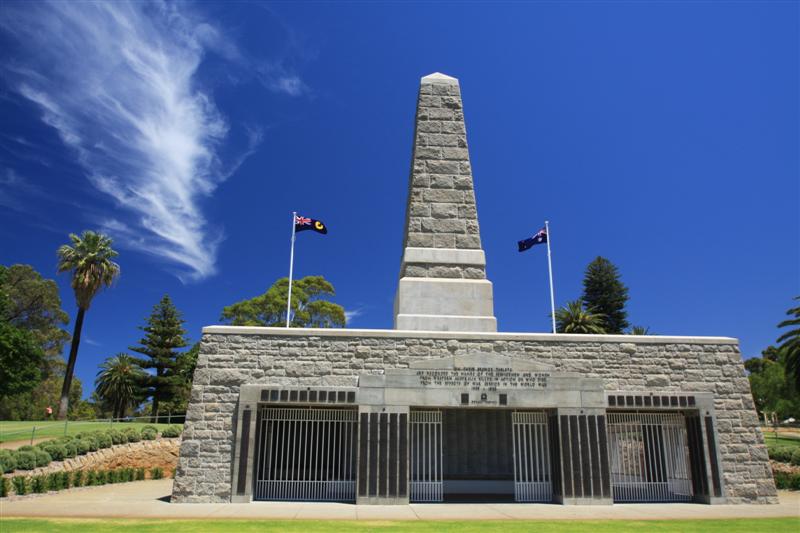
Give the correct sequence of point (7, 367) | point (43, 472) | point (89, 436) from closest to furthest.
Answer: point (43, 472)
point (89, 436)
point (7, 367)

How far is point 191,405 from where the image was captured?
12.9 meters

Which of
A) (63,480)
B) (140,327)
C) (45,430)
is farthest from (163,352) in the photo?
(63,480)

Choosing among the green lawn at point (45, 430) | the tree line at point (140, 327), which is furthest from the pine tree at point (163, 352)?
the green lawn at point (45, 430)

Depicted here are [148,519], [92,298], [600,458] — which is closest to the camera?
[148,519]

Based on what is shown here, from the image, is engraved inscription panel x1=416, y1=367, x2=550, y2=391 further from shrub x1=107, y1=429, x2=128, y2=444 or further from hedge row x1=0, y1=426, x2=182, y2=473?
shrub x1=107, y1=429, x2=128, y2=444

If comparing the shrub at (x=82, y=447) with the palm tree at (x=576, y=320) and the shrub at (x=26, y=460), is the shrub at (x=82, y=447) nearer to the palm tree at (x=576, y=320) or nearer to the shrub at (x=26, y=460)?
the shrub at (x=26, y=460)

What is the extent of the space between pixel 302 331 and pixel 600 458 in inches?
304

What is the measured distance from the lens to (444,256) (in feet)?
52.4

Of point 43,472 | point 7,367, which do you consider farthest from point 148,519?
point 7,367

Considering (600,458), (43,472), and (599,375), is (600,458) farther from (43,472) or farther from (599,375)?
(43,472)

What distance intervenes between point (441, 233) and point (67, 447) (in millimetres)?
13994

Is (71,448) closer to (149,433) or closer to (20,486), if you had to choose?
(149,433)

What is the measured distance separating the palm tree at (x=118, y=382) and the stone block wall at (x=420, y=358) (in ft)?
101

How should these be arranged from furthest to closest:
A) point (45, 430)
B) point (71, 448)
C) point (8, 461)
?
point (45, 430) < point (71, 448) < point (8, 461)
